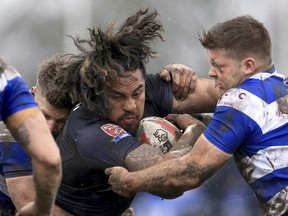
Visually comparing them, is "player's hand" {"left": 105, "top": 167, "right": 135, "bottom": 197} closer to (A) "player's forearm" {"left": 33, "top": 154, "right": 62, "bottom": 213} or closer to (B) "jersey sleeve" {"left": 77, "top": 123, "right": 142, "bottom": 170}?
(B) "jersey sleeve" {"left": 77, "top": 123, "right": 142, "bottom": 170}

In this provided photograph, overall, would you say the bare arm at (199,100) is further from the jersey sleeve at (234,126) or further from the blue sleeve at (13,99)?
the blue sleeve at (13,99)

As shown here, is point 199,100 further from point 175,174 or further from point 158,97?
point 175,174

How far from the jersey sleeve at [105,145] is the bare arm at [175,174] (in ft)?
0.31

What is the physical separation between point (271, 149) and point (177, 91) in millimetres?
1217

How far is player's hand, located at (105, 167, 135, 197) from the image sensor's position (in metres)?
5.00

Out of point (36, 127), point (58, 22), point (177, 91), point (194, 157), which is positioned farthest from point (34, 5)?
point (36, 127)

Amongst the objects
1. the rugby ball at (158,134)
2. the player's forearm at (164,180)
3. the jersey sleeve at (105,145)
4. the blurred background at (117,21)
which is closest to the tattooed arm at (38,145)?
the player's forearm at (164,180)

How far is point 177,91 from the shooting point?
5.85m

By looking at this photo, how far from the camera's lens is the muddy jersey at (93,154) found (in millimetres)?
5160

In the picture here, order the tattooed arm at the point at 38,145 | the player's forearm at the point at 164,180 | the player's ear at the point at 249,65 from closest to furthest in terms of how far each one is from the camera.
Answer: the tattooed arm at the point at 38,145
the player's forearm at the point at 164,180
the player's ear at the point at 249,65

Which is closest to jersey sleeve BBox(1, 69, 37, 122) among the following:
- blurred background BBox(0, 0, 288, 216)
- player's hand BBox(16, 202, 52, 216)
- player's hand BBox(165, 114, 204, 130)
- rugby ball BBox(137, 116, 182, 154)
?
player's hand BBox(16, 202, 52, 216)

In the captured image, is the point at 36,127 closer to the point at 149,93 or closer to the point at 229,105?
the point at 229,105

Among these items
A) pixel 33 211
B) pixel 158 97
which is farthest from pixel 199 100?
pixel 33 211

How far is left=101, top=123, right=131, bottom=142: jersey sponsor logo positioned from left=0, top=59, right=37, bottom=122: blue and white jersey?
1365 millimetres
